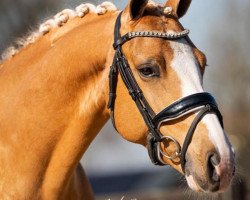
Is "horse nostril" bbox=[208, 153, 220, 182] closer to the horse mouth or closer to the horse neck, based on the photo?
the horse mouth

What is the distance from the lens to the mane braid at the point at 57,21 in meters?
5.24

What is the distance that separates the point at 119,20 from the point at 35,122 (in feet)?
2.97

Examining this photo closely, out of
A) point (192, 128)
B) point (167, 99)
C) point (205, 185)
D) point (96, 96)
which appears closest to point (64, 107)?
→ point (96, 96)

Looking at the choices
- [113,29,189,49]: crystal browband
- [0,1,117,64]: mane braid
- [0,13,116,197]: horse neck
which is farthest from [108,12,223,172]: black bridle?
[0,1,117,64]: mane braid

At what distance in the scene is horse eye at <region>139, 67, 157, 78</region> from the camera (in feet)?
15.3

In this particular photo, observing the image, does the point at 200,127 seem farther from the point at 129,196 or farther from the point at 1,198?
the point at 129,196

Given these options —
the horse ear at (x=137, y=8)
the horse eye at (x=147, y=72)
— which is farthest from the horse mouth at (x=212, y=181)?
the horse ear at (x=137, y=8)

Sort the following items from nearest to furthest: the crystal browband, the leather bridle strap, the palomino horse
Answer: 1. the leather bridle strap
2. the palomino horse
3. the crystal browband

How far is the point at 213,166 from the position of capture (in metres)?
4.37

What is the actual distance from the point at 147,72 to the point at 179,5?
2.12 ft

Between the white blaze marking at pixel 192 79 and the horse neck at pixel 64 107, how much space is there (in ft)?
1.83

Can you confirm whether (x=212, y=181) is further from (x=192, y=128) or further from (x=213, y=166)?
(x=192, y=128)

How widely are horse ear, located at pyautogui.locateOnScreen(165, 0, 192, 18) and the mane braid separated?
42cm

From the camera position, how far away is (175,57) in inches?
182
